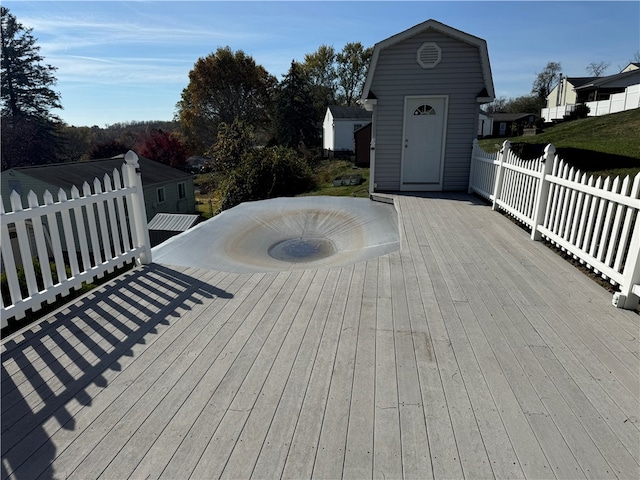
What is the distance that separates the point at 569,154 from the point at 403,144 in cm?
605

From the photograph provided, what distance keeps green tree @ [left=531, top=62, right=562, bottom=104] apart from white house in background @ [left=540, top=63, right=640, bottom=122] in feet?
10.1

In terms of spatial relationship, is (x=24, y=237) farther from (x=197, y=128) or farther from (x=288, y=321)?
(x=197, y=128)

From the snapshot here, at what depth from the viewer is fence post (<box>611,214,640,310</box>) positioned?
275 centimetres

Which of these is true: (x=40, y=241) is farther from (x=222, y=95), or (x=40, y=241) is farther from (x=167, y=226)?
(x=222, y=95)

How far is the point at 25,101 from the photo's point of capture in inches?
1193

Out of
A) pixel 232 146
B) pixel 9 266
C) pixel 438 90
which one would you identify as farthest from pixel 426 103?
pixel 232 146

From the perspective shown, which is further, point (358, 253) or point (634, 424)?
point (358, 253)

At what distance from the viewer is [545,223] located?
15.0 feet

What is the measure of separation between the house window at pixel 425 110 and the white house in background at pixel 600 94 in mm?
20015

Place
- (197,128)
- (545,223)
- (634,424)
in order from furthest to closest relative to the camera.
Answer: (197,128) → (545,223) → (634,424)

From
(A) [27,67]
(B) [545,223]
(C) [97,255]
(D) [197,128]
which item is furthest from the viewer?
(D) [197,128]

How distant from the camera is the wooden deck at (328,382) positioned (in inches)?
60.5

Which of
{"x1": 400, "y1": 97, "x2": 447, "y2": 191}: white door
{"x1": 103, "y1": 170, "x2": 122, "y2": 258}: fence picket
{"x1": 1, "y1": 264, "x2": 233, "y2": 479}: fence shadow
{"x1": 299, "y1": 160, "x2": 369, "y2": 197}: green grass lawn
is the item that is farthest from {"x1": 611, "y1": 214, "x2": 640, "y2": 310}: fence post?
{"x1": 299, "y1": 160, "x2": 369, "y2": 197}: green grass lawn

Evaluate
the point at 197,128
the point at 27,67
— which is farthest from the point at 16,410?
the point at 27,67
